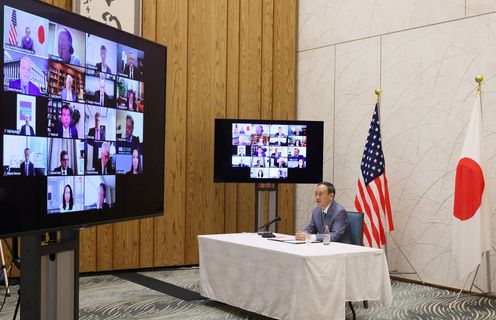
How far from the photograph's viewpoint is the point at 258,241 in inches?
234

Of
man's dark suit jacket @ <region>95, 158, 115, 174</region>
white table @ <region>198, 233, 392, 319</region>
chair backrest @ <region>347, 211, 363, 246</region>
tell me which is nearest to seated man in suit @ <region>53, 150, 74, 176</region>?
man's dark suit jacket @ <region>95, 158, 115, 174</region>

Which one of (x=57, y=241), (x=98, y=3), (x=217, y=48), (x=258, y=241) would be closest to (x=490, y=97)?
(x=258, y=241)

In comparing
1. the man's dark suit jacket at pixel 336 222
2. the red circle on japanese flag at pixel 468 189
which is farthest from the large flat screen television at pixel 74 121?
the red circle on japanese flag at pixel 468 189

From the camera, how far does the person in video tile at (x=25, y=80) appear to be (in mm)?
2630

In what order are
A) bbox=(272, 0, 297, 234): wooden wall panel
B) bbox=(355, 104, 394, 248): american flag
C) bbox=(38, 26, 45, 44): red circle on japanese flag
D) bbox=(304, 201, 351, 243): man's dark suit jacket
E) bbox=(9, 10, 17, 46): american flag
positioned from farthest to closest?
1. bbox=(272, 0, 297, 234): wooden wall panel
2. bbox=(355, 104, 394, 248): american flag
3. bbox=(304, 201, 351, 243): man's dark suit jacket
4. bbox=(38, 26, 45, 44): red circle on japanese flag
5. bbox=(9, 10, 17, 46): american flag

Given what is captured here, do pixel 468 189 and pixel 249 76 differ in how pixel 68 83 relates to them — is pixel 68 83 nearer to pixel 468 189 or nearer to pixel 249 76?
pixel 468 189

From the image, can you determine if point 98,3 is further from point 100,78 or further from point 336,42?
point 100,78

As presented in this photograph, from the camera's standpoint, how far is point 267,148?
26.2 feet

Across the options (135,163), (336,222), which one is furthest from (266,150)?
(135,163)

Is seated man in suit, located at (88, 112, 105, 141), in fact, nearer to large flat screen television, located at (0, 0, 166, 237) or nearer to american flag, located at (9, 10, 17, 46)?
large flat screen television, located at (0, 0, 166, 237)

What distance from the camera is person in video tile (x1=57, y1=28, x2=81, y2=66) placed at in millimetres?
2873

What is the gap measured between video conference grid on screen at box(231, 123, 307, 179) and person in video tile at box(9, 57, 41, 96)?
5305 mm

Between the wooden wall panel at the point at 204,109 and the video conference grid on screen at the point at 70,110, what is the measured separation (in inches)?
202

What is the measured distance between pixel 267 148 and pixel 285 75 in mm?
1840
